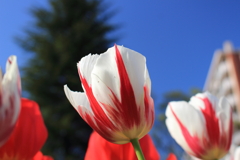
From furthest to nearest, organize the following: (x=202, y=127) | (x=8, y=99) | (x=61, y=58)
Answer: (x=61, y=58) < (x=202, y=127) < (x=8, y=99)

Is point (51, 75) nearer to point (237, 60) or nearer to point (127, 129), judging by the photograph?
point (127, 129)

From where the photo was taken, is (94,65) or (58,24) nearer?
(94,65)

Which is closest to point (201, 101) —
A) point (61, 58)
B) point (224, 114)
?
point (224, 114)

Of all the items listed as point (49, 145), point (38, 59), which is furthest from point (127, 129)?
point (38, 59)

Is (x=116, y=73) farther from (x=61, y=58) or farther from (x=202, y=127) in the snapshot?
(x=61, y=58)

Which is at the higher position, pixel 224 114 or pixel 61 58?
pixel 61 58

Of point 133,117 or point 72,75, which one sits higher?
point 72,75

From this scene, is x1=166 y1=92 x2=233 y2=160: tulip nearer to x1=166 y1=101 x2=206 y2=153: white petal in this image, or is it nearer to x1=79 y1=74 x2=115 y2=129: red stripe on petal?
x1=166 y1=101 x2=206 y2=153: white petal
